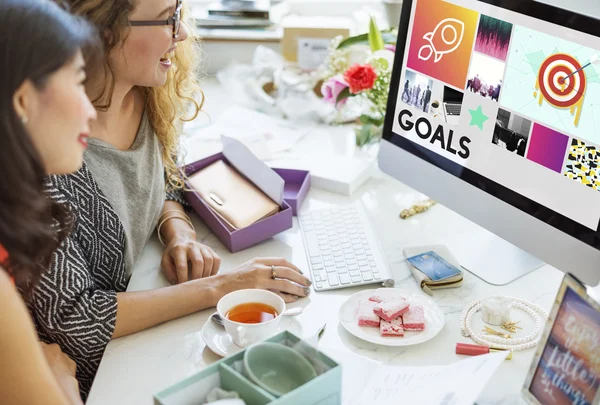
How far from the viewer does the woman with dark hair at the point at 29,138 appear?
0.84 metres

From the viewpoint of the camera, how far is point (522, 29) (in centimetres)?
120

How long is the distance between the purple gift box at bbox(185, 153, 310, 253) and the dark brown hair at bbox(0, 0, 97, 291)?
0.55 metres

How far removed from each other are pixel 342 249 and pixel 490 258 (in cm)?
29

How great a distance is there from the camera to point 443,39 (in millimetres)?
1352

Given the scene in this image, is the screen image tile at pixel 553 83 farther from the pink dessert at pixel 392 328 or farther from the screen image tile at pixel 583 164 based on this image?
the pink dessert at pixel 392 328

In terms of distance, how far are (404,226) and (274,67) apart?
0.93 meters

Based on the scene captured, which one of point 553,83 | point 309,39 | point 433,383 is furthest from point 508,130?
point 309,39

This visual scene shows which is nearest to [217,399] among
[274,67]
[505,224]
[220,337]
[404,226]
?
[220,337]

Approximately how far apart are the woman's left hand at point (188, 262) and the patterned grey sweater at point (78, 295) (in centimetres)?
15

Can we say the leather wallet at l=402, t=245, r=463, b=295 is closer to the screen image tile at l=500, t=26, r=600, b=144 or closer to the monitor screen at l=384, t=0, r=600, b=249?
the monitor screen at l=384, t=0, r=600, b=249

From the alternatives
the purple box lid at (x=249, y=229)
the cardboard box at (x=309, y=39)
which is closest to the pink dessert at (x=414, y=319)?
the purple box lid at (x=249, y=229)

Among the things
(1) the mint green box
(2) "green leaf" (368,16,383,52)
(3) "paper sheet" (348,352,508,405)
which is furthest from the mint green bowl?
(2) "green leaf" (368,16,383,52)

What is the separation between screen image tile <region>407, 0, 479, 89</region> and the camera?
4.30ft

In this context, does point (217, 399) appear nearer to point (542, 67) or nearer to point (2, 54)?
point (2, 54)
